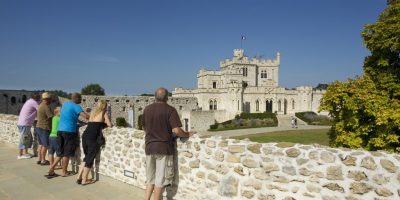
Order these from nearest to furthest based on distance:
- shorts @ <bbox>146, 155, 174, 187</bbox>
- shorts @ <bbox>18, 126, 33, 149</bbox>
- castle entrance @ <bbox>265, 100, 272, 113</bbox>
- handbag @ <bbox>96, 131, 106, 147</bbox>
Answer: shorts @ <bbox>146, 155, 174, 187</bbox>
handbag @ <bbox>96, 131, 106, 147</bbox>
shorts @ <bbox>18, 126, 33, 149</bbox>
castle entrance @ <bbox>265, 100, 272, 113</bbox>

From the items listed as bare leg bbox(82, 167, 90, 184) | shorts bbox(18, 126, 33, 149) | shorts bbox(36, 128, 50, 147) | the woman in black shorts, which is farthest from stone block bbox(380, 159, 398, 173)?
shorts bbox(18, 126, 33, 149)

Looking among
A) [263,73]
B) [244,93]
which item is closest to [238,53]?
[263,73]

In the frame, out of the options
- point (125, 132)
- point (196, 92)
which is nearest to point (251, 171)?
point (125, 132)

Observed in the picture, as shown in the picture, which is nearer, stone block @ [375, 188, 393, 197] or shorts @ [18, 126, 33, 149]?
stone block @ [375, 188, 393, 197]

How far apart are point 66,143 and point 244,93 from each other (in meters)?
41.1

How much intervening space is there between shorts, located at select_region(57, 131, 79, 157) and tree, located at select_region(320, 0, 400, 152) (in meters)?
7.92

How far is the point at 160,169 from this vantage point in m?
5.21

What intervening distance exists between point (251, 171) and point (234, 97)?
4152 centimetres

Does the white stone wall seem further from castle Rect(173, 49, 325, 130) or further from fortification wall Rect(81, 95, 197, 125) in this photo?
castle Rect(173, 49, 325, 130)

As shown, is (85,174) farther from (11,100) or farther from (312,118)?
(11,100)

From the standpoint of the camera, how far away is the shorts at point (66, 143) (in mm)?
7391

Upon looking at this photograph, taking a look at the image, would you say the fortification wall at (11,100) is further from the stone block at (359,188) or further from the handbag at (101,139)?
the stone block at (359,188)

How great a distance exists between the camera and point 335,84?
10414 millimetres

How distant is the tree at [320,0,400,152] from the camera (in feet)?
28.0
